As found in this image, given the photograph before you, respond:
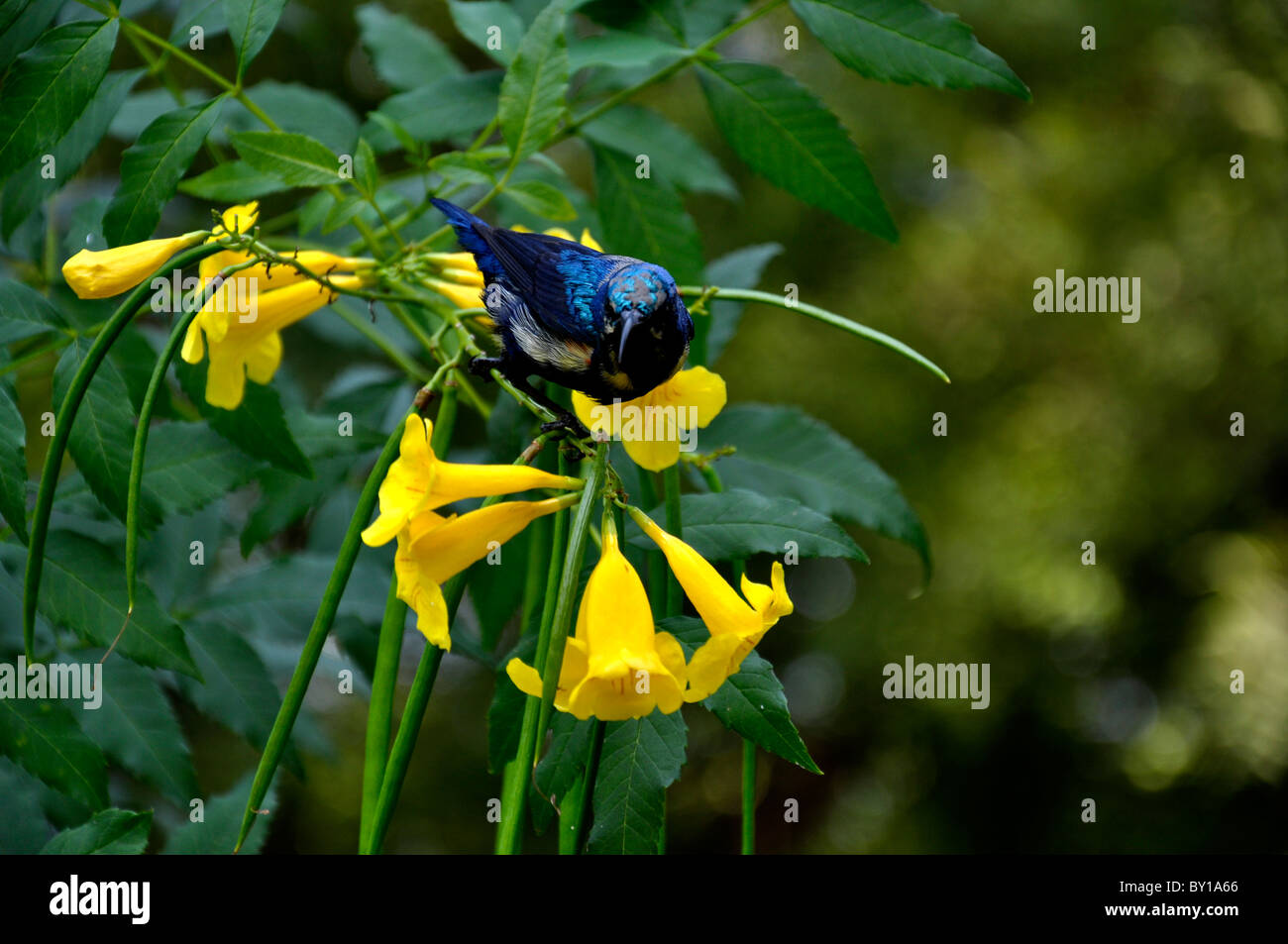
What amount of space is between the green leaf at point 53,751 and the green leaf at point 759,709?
2.11ft

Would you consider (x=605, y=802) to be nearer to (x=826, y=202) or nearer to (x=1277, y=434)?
(x=826, y=202)

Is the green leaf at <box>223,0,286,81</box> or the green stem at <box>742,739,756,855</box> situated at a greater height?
the green leaf at <box>223,0,286,81</box>

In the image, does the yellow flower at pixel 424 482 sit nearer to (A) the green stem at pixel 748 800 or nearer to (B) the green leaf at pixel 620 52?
(A) the green stem at pixel 748 800

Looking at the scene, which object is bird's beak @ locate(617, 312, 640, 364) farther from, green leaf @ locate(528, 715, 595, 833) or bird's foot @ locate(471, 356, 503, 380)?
green leaf @ locate(528, 715, 595, 833)

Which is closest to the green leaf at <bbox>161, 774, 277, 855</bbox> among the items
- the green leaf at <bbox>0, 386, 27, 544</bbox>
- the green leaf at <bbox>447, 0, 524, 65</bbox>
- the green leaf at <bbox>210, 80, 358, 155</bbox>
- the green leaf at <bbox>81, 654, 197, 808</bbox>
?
the green leaf at <bbox>81, 654, 197, 808</bbox>

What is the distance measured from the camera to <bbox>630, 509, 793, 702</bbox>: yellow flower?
794mm

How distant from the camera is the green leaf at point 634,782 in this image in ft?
2.88

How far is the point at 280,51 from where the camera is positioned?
319 centimetres

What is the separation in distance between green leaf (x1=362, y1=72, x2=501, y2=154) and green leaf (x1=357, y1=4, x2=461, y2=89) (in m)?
0.29

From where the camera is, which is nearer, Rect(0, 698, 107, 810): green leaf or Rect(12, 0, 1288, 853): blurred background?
Rect(0, 698, 107, 810): green leaf

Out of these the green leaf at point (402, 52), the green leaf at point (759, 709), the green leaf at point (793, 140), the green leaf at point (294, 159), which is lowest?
the green leaf at point (759, 709)

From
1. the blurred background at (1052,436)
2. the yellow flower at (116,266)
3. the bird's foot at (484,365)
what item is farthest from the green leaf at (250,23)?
the blurred background at (1052,436)

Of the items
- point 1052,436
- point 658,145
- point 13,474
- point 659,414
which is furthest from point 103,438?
point 1052,436
